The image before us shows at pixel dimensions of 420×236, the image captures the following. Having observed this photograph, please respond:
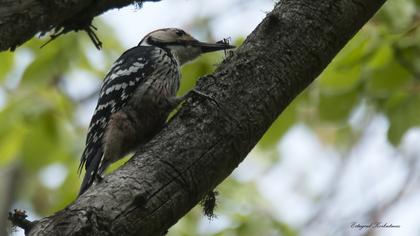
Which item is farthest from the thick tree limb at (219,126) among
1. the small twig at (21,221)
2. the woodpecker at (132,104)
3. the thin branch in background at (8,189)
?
the thin branch in background at (8,189)

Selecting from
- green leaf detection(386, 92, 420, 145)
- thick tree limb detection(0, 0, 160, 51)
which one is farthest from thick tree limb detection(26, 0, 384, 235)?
green leaf detection(386, 92, 420, 145)

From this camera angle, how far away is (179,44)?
17.0ft

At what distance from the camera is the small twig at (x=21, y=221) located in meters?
2.18

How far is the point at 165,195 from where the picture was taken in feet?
7.89

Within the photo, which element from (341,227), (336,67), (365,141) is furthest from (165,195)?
(365,141)

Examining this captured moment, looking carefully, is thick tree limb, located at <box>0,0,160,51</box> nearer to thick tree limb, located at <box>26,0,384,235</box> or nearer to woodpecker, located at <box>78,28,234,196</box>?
thick tree limb, located at <box>26,0,384,235</box>

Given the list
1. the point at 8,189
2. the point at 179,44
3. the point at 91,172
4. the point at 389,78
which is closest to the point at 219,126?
the point at 91,172

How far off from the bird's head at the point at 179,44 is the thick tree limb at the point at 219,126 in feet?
6.33

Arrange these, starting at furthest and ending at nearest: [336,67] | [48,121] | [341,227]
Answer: [341,227], [48,121], [336,67]

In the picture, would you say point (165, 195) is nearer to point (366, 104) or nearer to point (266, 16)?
point (266, 16)

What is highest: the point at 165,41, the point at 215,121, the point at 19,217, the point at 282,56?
the point at 165,41

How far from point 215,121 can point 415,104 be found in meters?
2.10

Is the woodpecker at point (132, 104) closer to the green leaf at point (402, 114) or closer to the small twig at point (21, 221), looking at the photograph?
the green leaf at point (402, 114)

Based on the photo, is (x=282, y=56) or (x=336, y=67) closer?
(x=282, y=56)
